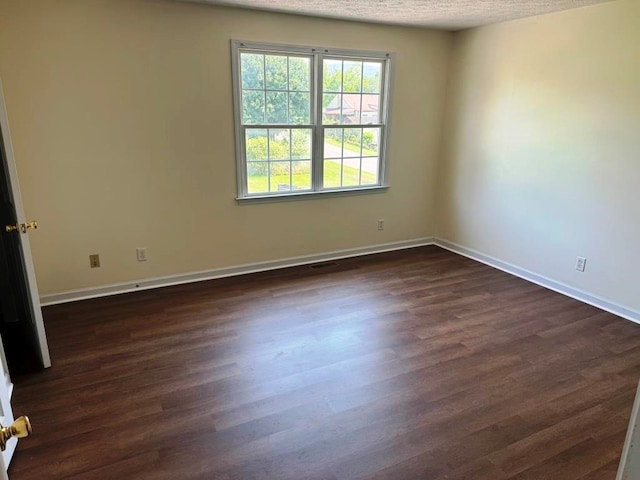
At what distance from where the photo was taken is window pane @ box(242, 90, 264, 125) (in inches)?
149

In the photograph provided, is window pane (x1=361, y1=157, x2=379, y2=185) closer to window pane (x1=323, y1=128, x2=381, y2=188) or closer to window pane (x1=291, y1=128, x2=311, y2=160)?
window pane (x1=323, y1=128, x2=381, y2=188)

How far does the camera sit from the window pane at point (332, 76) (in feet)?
13.4

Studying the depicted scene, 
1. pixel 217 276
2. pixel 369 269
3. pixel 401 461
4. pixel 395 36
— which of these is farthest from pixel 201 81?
pixel 401 461

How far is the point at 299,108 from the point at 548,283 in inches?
111

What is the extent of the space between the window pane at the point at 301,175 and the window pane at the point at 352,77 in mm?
847

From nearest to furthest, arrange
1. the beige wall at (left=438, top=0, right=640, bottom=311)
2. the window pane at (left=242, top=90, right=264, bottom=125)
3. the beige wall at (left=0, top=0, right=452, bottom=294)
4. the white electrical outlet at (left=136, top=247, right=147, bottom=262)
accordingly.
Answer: the beige wall at (left=0, top=0, right=452, bottom=294)
the beige wall at (left=438, top=0, right=640, bottom=311)
the white electrical outlet at (left=136, top=247, right=147, bottom=262)
the window pane at (left=242, top=90, right=264, bottom=125)

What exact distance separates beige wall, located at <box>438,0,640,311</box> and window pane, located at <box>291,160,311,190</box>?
171 cm

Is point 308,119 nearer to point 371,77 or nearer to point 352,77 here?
point 352,77

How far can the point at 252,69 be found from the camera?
3.77 m

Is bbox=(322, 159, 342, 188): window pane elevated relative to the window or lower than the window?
lower

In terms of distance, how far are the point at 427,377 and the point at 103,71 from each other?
10.5 feet

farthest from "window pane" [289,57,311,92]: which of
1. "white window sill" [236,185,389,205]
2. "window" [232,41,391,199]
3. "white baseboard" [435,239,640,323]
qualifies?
"white baseboard" [435,239,640,323]

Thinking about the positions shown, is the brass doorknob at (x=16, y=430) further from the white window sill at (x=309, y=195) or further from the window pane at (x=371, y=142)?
the window pane at (x=371, y=142)

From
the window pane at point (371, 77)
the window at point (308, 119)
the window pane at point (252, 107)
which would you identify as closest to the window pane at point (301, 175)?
the window at point (308, 119)
